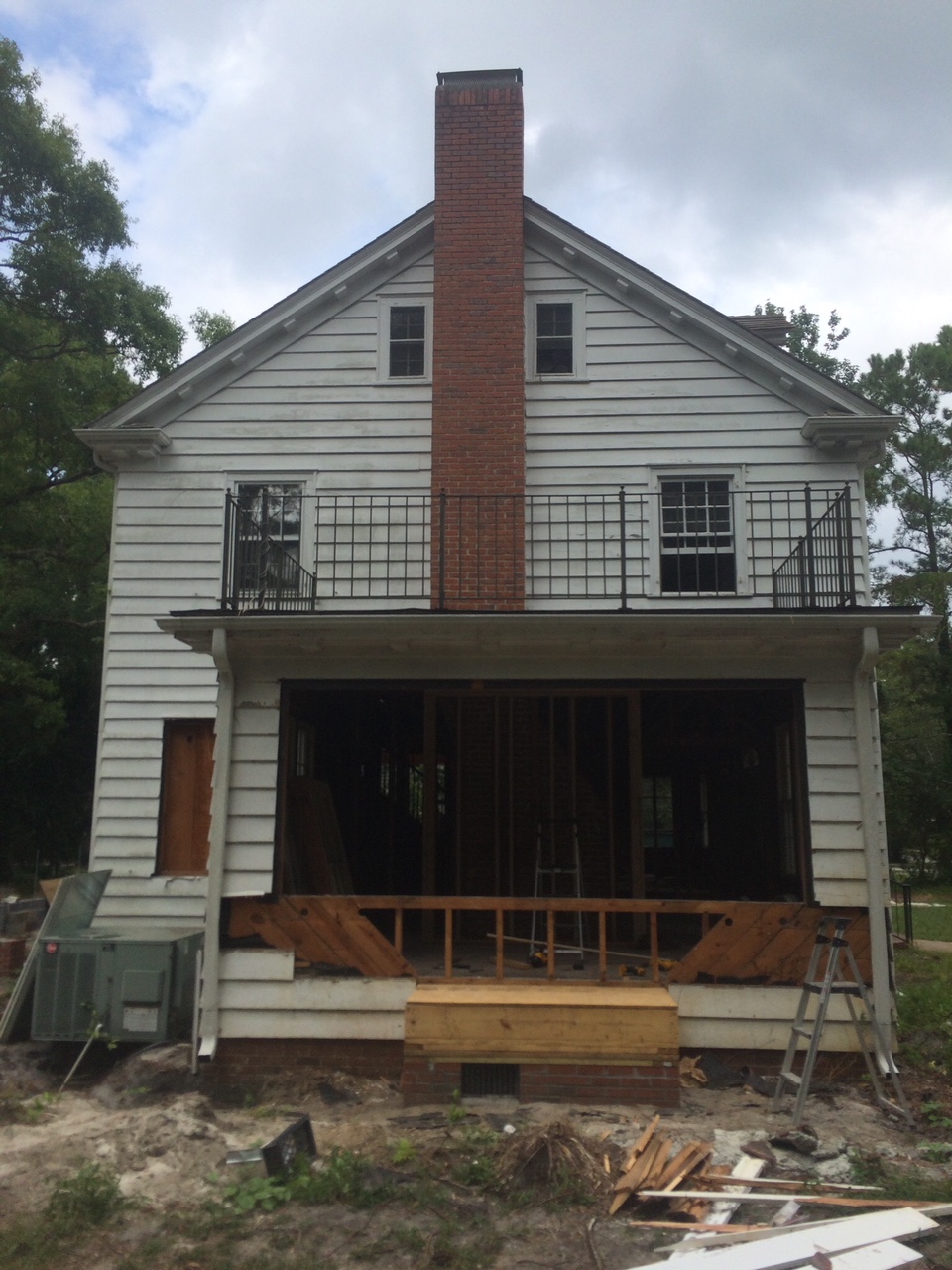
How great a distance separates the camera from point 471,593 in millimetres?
11094

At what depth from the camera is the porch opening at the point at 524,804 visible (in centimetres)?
962

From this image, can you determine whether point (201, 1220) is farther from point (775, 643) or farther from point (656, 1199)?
point (775, 643)

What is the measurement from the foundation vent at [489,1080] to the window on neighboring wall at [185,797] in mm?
4991

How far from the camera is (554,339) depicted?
12438 mm

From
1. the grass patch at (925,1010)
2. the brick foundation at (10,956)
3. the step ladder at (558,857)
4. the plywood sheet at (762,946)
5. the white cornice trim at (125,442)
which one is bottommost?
the grass patch at (925,1010)

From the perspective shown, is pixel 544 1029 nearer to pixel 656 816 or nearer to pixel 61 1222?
pixel 61 1222

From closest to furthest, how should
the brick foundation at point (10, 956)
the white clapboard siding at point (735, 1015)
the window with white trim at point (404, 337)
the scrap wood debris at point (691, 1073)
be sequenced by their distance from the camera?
the scrap wood debris at point (691, 1073) < the white clapboard siding at point (735, 1015) < the brick foundation at point (10, 956) < the window with white trim at point (404, 337)

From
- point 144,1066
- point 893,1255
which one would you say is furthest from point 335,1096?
point 893,1255

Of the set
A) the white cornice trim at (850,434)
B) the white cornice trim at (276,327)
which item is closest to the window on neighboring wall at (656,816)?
the white cornice trim at (850,434)

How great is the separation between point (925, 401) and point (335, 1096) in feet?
115

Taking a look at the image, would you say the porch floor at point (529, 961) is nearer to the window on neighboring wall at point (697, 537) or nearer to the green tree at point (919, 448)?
the window on neighboring wall at point (697, 537)

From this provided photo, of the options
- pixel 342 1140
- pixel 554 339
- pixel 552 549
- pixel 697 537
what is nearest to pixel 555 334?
pixel 554 339

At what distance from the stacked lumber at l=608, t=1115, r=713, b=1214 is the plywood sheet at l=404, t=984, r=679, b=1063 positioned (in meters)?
0.90

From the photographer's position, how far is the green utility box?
27.2 feet
